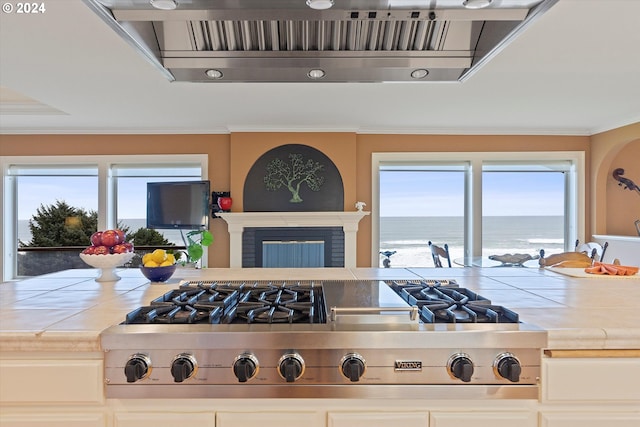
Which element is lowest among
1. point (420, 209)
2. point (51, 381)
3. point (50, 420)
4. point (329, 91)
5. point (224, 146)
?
point (50, 420)

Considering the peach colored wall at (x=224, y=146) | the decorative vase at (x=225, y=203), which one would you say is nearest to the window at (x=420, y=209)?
the peach colored wall at (x=224, y=146)

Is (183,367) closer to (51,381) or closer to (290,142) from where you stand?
(51,381)

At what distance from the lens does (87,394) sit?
1.02 metres

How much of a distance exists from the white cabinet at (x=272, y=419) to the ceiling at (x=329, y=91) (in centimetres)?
205

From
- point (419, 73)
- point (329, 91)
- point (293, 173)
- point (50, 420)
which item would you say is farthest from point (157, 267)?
point (293, 173)

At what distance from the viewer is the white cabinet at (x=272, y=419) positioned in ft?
3.34

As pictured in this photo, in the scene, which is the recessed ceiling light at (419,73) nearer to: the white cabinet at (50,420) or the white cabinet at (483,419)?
the white cabinet at (483,419)

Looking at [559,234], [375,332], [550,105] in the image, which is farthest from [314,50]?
[559,234]

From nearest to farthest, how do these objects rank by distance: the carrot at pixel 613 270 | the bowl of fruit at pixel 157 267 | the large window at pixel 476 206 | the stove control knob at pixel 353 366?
the stove control knob at pixel 353 366 → the bowl of fruit at pixel 157 267 → the carrot at pixel 613 270 → the large window at pixel 476 206

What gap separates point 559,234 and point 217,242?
4.54m

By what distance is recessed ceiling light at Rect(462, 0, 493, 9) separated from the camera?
3.35 feet

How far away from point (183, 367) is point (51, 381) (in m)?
0.37

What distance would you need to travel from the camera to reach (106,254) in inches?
64.7

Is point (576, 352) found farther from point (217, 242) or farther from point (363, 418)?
point (217, 242)
